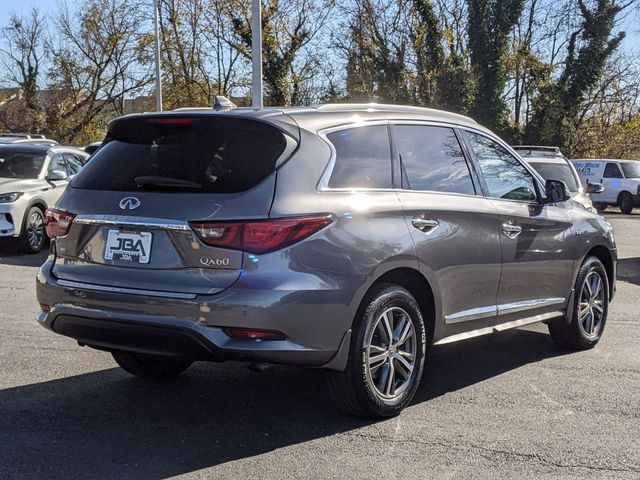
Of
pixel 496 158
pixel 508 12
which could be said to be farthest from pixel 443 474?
pixel 508 12

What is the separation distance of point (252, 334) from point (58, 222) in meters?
1.44

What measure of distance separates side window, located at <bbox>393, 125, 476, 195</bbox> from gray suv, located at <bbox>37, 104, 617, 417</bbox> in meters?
0.01

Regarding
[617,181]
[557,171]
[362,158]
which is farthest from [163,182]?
[617,181]

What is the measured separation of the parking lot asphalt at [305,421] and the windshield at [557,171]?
20.2 feet

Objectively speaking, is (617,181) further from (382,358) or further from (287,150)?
(287,150)

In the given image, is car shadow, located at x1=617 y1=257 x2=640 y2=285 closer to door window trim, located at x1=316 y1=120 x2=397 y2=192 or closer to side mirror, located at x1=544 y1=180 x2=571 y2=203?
side mirror, located at x1=544 y1=180 x2=571 y2=203

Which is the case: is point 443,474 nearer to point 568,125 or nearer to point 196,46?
point 568,125

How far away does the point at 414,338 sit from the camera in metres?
4.70

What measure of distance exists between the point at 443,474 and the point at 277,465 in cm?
79

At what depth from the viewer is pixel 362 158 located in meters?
4.57

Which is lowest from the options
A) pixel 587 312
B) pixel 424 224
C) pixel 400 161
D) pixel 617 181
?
pixel 587 312

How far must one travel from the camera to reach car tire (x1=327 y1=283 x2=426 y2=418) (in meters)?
4.30

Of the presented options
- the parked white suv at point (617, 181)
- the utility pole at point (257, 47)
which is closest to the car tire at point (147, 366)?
the utility pole at point (257, 47)

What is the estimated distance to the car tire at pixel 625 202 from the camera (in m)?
26.7
